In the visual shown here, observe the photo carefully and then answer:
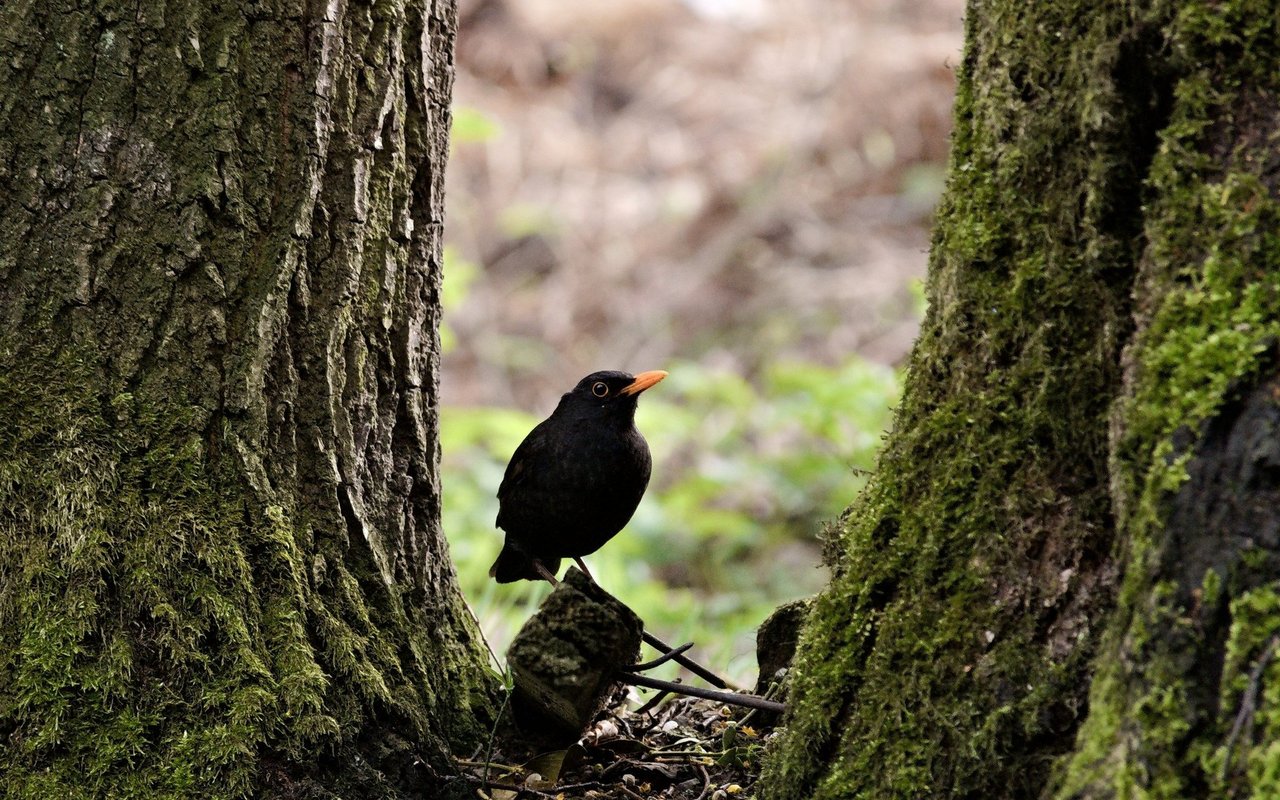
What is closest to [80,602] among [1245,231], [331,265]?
[331,265]

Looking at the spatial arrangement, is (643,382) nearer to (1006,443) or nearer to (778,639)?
(778,639)

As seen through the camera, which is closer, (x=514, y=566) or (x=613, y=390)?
(x=613, y=390)

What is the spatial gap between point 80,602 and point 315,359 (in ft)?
2.20

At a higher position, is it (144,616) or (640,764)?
(144,616)

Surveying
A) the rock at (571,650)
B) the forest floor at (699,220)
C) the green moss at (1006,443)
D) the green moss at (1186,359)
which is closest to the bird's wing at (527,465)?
the rock at (571,650)

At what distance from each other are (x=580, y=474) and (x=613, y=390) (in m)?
0.34

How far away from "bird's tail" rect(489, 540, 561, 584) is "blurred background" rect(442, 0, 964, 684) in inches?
147

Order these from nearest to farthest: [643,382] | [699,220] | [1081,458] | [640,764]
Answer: [1081,458], [640,764], [643,382], [699,220]

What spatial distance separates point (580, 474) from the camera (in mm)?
4000

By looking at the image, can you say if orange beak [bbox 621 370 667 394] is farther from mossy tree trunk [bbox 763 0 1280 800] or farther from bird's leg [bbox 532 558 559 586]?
mossy tree trunk [bbox 763 0 1280 800]

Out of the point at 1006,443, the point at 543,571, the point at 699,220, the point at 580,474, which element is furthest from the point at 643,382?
the point at 699,220

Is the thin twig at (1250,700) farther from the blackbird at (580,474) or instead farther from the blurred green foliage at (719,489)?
the blurred green foliage at (719,489)

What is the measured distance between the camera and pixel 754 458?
29.2 ft

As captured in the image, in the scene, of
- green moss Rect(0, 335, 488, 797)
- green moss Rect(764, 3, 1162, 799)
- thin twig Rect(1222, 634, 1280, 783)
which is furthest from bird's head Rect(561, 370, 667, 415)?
thin twig Rect(1222, 634, 1280, 783)
